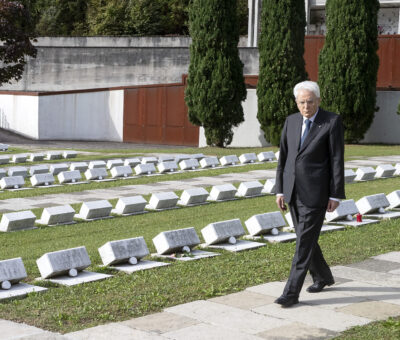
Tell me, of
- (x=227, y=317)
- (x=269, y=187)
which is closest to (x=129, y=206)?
(x=269, y=187)

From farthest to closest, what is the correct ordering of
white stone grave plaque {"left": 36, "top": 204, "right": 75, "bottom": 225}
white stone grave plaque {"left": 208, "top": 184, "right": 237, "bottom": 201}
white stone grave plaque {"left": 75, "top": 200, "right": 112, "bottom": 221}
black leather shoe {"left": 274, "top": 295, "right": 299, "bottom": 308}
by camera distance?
white stone grave plaque {"left": 208, "top": 184, "right": 237, "bottom": 201} < white stone grave plaque {"left": 75, "top": 200, "right": 112, "bottom": 221} < white stone grave plaque {"left": 36, "top": 204, "right": 75, "bottom": 225} < black leather shoe {"left": 274, "top": 295, "right": 299, "bottom": 308}

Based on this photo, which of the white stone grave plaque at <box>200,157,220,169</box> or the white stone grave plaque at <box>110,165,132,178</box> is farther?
the white stone grave plaque at <box>200,157,220,169</box>

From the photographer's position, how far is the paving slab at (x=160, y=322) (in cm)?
621

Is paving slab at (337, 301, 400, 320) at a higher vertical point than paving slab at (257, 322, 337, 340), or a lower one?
lower

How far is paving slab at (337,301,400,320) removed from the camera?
6617 millimetres

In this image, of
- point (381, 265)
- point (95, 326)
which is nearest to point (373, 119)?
point (381, 265)

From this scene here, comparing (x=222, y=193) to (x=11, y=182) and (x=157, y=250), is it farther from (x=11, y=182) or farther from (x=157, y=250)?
(x=157, y=250)

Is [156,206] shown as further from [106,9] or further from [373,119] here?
[106,9]

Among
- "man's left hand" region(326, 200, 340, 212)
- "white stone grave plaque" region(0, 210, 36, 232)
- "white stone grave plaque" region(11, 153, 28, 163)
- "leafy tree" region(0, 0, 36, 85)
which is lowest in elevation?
"white stone grave plaque" region(11, 153, 28, 163)

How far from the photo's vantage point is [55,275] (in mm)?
8203

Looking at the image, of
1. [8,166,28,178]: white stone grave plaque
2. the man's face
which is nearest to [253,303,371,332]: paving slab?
the man's face

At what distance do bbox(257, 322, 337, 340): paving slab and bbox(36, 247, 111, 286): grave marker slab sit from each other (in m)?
2.59

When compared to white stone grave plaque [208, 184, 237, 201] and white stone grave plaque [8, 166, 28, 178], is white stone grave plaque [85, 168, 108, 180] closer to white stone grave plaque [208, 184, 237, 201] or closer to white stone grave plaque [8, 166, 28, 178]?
white stone grave plaque [8, 166, 28, 178]

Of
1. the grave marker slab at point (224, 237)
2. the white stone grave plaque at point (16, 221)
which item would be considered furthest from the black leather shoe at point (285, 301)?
the white stone grave plaque at point (16, 221)
